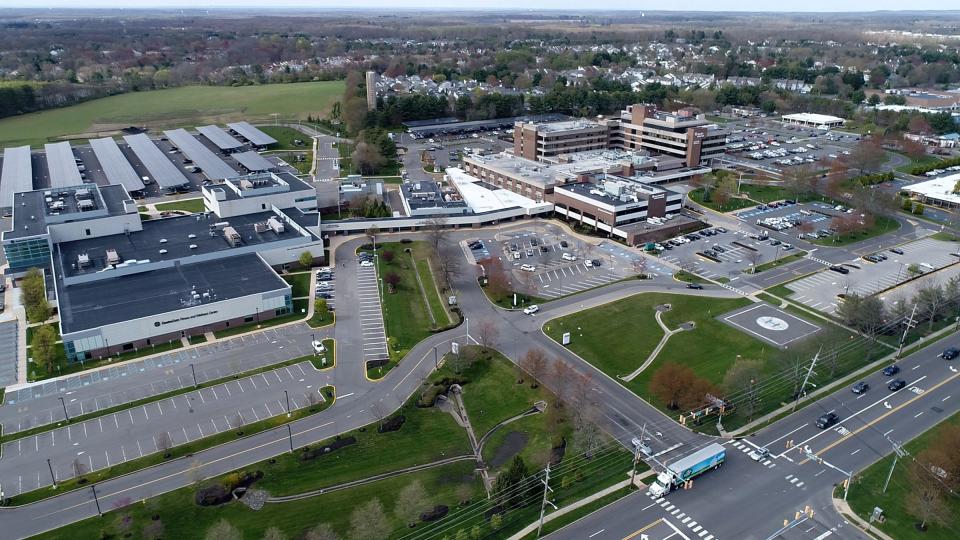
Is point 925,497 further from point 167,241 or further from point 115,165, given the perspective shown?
point 115,165

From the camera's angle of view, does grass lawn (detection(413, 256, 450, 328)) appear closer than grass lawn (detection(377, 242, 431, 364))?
No

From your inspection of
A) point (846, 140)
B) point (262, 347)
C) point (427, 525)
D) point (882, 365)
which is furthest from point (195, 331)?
point (846, 140)

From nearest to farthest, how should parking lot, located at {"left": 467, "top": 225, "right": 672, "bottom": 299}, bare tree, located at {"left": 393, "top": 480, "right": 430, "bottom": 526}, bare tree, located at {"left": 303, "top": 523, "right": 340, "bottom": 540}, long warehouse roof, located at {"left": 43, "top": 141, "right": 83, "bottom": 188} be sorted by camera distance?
bare tree, located at {"left": 303, "top": 523, "right": 340, "bottom": 540} < bare tree, located at {"left": 393, "top": 480, "right": 430, "bottom": 526} < parking lot, located at {"left": 467, "top": 225, "right": 672, "bottom": 299} < long warehouse roof, located at {"left": 43, "top": 141, "right": 83, "bottom": 188}

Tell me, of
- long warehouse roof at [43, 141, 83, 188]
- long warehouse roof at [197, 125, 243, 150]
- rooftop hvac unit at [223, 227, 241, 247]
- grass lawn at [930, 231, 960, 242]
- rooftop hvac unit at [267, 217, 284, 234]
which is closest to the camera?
rooftop hvac unit at [223, 227, 241, 247]

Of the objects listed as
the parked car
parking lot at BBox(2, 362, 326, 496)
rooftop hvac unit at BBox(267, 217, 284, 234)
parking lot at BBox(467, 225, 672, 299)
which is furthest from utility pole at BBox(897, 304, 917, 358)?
rooftop hvac unit at BBox(267, 217, 284, 234)

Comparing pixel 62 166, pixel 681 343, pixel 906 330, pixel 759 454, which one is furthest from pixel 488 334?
pixel 62 166

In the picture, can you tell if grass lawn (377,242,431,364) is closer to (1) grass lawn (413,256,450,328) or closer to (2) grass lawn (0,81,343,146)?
(1) grass lawn (413,256,450,328)

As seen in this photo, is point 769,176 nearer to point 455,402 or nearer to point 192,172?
point 455,402
